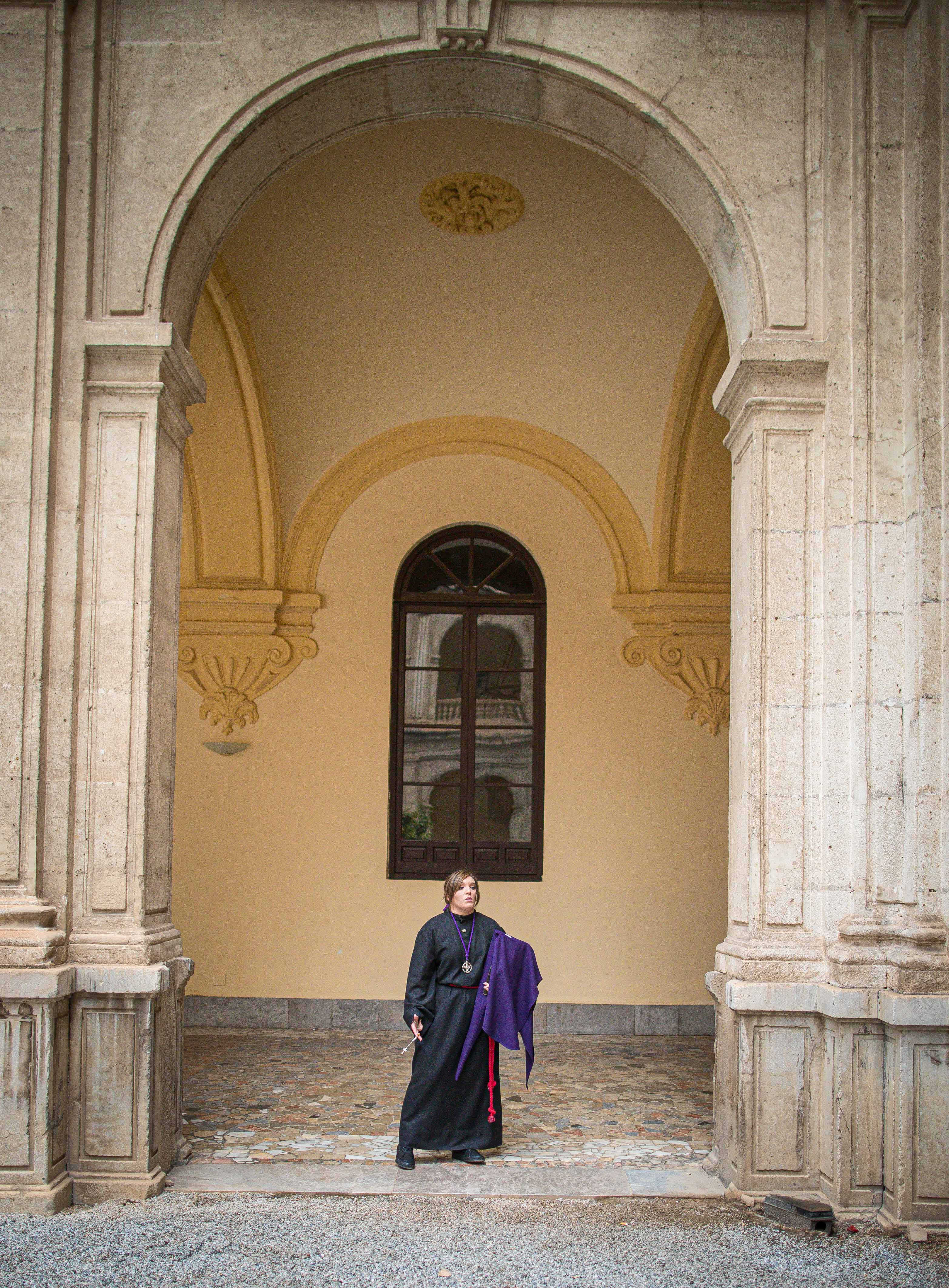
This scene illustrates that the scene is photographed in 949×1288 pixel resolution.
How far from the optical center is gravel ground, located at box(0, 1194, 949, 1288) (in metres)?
4.53

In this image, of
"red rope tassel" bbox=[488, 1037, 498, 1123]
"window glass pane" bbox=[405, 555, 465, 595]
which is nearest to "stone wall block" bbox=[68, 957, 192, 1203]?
"red rope tassel" bbox=[488, 1037, 498, 1123]

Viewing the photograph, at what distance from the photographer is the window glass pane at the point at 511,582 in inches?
410

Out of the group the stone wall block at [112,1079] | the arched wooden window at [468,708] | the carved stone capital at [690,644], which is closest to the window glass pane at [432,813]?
the arched wooden window at [468,708]

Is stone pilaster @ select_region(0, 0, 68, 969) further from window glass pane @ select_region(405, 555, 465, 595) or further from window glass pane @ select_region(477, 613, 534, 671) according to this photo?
window glass pane @ select_region(477, 613, 534, 671)

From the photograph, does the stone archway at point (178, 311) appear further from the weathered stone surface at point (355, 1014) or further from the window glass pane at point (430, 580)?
the window glass pane at point (430, 580)

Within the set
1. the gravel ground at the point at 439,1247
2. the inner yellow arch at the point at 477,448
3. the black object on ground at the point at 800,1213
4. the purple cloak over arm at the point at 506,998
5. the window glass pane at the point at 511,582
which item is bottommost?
the gravel ground at the point at 439,1247

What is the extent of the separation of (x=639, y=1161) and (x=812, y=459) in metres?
3.45

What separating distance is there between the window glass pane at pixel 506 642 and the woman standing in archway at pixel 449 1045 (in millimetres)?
4359

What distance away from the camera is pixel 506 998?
6047 mm

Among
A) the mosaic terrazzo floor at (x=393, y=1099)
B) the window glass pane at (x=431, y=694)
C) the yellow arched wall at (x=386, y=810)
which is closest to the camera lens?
the mosaic terrazzo floor at (x=393, y=1099)

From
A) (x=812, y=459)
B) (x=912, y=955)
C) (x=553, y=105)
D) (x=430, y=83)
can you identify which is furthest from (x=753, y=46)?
(x=912, y=955)

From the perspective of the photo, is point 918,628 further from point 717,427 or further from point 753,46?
point 717,427

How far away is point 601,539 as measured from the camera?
1034 centimetres

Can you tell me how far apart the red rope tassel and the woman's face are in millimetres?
625
